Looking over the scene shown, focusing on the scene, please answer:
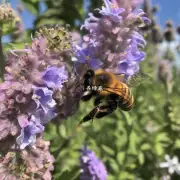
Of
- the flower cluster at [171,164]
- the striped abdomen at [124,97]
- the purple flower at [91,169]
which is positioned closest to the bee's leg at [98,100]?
the striped abdomen at [124,97]

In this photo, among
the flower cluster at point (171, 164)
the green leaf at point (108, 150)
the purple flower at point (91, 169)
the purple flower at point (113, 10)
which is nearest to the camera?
the purple flower at point (113, 10)

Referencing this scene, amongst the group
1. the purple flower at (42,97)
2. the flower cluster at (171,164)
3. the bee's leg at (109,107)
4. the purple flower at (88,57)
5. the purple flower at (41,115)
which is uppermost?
the purple flower at (88,57)

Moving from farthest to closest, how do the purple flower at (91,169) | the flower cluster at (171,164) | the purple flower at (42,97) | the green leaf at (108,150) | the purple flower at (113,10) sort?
the flower cluster at (171,164), the green leaf at (108,150), the purple flower at (91,169), the purple flower at (113,10), the purple flower at (42,97)

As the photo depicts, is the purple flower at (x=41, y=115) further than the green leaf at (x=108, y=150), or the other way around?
the green leaf at (x=108, y=150)

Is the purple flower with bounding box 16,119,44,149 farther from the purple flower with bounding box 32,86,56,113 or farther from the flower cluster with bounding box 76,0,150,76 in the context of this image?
the flower cluster with bounding box 76,0,150,76

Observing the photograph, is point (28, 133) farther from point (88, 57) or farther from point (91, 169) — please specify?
point (91, 169)

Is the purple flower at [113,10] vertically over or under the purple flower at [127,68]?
over

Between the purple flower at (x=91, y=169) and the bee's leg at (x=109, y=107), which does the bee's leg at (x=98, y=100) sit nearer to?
the bee's leg at (x=109, y=107)

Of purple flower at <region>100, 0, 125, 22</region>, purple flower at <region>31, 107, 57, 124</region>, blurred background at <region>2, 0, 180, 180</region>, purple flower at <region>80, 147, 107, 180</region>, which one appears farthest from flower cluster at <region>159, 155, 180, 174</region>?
purple flower at <region>31, 107, 57, 124</region>

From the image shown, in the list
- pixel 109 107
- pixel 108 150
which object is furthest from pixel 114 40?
pixel 108 150
